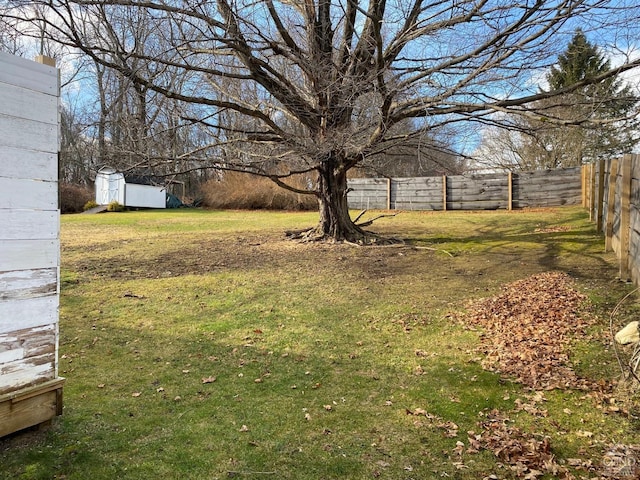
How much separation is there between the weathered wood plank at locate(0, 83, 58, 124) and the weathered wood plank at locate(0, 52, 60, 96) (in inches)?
1.2

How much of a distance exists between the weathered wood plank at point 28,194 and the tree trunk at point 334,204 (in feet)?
24.6

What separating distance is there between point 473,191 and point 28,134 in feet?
57.2

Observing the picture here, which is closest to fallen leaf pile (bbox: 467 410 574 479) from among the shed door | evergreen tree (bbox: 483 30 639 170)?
evergreen tree (bbox: 483 30 639 170)

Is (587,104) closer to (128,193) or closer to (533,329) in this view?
(533,329)

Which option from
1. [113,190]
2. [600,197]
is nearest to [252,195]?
[113,190]

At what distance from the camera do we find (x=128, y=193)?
87.1 feet

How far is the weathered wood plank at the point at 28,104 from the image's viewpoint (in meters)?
2.39

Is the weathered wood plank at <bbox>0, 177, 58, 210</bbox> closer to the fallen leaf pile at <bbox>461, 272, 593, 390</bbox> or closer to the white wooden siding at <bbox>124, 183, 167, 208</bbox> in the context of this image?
the fallen leaf pile at <bbox>461, 272, 593, 390</bbox>

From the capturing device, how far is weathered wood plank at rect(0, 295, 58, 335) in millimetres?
2443

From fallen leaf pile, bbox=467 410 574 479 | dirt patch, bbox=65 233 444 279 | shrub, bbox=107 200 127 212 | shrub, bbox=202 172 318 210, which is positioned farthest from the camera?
shrub, bbox=107 200 127 212

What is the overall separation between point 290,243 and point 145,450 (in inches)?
315

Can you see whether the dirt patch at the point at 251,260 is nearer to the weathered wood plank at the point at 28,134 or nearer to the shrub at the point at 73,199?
the weathered wood plank at the point at 28,134

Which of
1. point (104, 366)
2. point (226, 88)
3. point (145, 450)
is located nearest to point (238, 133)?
point (226, 88)

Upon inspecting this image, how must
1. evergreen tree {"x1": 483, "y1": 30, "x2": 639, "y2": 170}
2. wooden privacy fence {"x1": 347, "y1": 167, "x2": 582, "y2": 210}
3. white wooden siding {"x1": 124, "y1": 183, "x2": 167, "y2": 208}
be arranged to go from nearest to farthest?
1. evergreen tree {"x1": 483, "y1": 30, "x2": 639, "y2": 170}
2. wooden privacy fence {"x1": 347, "y1": 167, "x2": 582, "y2": 210}
3. white wooden siding {"x1": 124, "y1": 183, "x2": 167, "y2": 208}
